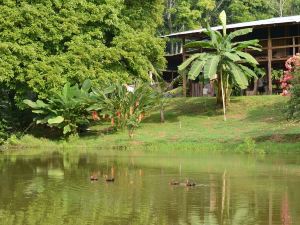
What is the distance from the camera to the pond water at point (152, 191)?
11500mm

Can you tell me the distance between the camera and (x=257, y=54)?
38000mm

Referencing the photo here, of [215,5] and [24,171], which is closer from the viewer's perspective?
[24,171]

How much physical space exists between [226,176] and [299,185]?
239cm

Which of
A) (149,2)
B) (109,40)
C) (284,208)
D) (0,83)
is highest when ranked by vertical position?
(149,2)

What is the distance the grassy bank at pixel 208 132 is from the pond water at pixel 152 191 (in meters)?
3.18

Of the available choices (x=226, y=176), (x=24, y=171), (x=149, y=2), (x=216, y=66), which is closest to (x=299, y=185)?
(x=226, y=176)

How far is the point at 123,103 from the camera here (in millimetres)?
30078

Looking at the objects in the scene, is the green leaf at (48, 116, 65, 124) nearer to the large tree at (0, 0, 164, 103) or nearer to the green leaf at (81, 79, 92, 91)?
the large tree at (0, 0, 164, 103)

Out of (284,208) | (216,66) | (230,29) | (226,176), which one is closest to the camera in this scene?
(284,208)

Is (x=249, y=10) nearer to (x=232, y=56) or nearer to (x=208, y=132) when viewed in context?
(x=232, y=56)

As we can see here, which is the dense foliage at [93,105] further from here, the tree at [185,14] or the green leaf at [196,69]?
the tree at [185,14]

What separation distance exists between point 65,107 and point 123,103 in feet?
8.96

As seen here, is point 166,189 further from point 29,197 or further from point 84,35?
point 84,35

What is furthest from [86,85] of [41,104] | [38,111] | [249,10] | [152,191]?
[249,10]
